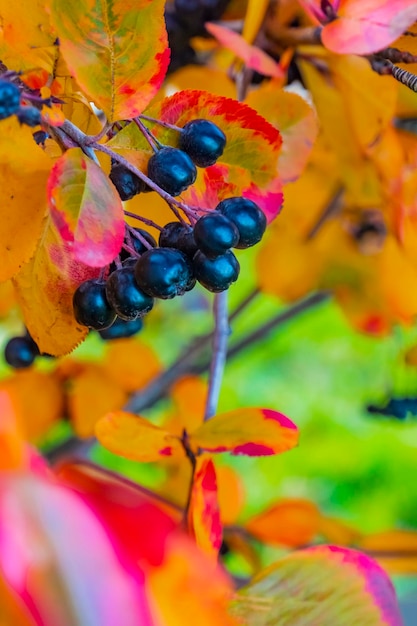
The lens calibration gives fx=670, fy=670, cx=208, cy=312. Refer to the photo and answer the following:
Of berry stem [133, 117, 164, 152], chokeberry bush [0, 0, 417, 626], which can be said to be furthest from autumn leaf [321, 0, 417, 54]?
berry stem [133, 117, 164, 152]

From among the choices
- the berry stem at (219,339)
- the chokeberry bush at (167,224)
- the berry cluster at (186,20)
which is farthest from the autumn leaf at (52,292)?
the berry cluster at (186,20)

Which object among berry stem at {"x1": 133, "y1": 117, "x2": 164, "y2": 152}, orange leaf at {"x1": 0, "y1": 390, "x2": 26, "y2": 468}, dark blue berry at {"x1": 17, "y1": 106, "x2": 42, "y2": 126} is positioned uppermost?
dark blue berry at {"x1": 17, "y1": 106, "x2": 42, "y2": 126}

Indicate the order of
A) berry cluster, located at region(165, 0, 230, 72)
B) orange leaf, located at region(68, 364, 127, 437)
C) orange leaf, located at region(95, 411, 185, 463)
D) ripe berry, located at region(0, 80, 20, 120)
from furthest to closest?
orange leaf, located at region(68, 364, 127, 437)
berry cluster, located at region(165, 0, 230, 72)
orange leaf, located at region(95, 411, 185, 463)
ripe berry, located at region(0, 80, 20, 120)

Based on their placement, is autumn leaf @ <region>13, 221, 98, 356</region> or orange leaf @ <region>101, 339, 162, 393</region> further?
orange leaf @ <region>101, 339, 162, 393</region>

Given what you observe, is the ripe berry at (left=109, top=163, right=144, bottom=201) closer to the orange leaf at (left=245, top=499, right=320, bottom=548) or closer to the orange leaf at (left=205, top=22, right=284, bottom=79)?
the orange leaf at (left=205, top=22, right=284, bottom=79)

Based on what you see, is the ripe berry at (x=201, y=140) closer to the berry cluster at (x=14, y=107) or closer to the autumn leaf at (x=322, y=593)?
the berry cluster at (x=14, y=107)

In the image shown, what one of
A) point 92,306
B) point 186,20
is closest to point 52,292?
point 92,306

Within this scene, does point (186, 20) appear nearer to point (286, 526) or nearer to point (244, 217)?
point (244, 217)
